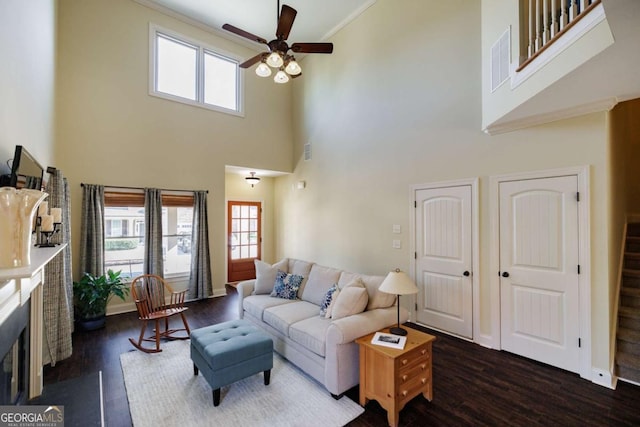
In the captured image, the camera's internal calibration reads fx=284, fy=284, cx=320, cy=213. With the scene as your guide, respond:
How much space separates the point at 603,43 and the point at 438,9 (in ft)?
9.35

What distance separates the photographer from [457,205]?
3773mm

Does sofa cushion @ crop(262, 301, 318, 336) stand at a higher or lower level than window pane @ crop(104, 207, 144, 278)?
lower

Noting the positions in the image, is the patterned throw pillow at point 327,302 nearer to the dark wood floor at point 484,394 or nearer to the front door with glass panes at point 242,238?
the dark wood floor at point 484,394

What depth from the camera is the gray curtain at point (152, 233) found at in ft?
16.2

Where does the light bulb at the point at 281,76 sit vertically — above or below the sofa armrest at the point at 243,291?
above

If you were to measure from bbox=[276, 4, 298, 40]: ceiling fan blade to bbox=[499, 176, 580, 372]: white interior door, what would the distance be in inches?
122

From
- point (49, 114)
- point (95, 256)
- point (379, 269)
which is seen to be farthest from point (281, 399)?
point (49, 114)

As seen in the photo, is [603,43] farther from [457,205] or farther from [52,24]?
[52,24]

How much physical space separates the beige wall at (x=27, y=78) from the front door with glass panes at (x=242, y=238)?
3696mm

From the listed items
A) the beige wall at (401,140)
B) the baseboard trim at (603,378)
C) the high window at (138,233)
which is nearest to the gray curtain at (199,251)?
the high window at (138,233)

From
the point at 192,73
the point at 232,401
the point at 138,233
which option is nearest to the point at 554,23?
the point at 232,401

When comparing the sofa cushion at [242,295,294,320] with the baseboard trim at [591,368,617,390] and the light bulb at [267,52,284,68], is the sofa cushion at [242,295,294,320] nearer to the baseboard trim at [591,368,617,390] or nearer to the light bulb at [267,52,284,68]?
the light bulb at [267,52,284,68]

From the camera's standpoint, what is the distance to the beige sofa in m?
2.52

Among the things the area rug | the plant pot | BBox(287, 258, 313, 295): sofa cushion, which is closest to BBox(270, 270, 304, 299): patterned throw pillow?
BBox(287, 258, 313, 295): sofa cushion
